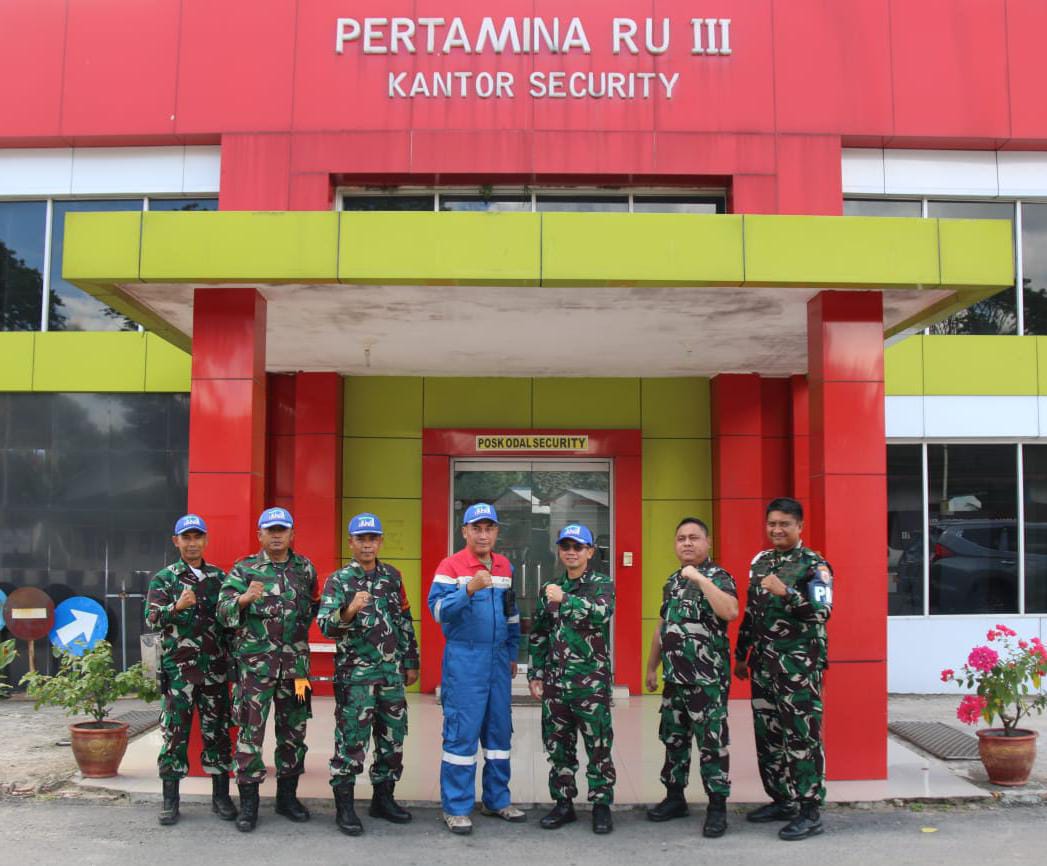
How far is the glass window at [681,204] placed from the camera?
10602mm

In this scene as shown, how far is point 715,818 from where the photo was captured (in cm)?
573

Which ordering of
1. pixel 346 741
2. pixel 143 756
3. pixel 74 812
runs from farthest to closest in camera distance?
pixel 143 756, pixel 74 812, pixel 346 741

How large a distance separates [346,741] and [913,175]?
8.73 m

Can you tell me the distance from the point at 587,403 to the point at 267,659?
5633 mm

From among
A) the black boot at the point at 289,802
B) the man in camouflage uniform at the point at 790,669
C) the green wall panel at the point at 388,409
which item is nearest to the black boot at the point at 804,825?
the man in camouflage uniform at the point at 790,669

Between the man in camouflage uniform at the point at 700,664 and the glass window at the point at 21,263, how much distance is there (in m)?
8.53

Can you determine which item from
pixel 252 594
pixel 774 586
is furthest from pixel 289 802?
pixel 774 586

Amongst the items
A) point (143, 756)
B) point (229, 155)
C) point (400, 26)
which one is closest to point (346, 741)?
point (143, 756)

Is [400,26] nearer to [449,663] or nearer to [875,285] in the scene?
[875,285]

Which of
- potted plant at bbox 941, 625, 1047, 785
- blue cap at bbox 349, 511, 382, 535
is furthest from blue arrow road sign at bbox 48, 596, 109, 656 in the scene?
potted plant at bbox 941, 625, 1047, 785

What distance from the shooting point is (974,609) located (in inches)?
423

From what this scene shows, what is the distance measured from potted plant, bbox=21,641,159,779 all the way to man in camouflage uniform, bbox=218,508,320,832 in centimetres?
139

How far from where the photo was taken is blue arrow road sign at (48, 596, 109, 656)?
34.5 feet

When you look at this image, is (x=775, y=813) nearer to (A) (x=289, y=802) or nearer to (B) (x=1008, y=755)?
(B) (x=1008, y=755)
